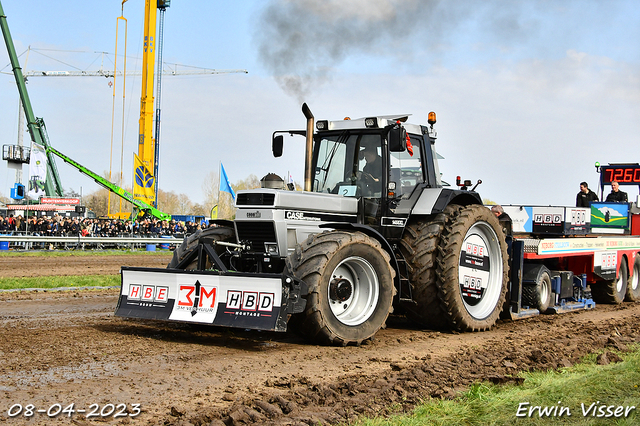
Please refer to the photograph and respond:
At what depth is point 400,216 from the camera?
8180mm

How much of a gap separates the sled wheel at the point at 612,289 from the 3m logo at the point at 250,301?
851 centimetres

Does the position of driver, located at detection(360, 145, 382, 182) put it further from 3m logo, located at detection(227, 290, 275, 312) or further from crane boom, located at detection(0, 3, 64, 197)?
crane boom, located at detection(0, 3, 64, 197)

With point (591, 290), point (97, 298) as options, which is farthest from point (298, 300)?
point (591, 290)

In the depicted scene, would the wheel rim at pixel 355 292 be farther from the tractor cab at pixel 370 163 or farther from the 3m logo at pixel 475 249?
the 3m logo at pixel 475 249

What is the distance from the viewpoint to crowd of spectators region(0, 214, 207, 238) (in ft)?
88.4

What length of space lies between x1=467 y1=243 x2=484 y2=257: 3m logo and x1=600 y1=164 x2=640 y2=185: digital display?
8.98 m

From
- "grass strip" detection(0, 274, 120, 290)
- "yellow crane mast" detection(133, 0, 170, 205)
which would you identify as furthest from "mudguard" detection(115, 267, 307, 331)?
"yellow crane mast" detection(133, 0, 170, 205)

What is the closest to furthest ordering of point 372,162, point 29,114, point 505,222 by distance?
point 372,162 → point 505,222 → point 29,114

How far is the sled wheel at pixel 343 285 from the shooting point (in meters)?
6.67

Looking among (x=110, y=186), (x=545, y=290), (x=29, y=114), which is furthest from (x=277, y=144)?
(x=29, y=114)

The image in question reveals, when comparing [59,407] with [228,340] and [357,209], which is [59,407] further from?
[357,209]

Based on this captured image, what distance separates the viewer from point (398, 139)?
25.3 ft

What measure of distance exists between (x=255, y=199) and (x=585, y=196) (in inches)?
339

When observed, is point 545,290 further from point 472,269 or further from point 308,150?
point 308,150
